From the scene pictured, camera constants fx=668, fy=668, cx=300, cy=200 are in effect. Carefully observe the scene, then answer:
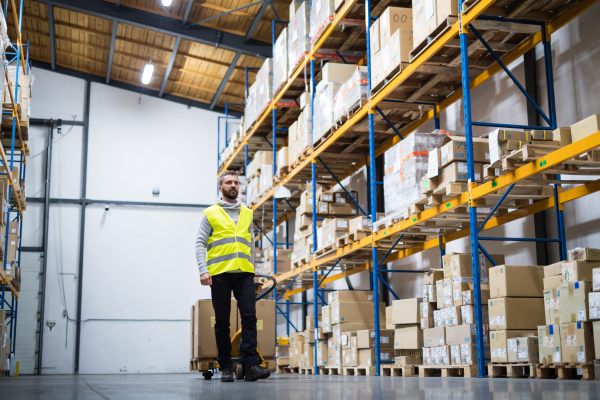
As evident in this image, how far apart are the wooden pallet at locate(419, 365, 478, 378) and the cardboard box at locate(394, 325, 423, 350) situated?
0.39 m

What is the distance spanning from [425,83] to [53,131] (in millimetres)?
13351

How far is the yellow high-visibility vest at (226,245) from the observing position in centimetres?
599

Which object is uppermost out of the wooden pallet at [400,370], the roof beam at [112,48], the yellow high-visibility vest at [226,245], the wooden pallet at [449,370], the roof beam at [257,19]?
the roof beam at [112,48]

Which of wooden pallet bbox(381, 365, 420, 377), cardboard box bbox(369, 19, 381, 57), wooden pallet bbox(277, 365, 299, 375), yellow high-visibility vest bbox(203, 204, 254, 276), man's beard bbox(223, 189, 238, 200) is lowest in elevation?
wooden pallet bbox(277, 365, 299, 375)

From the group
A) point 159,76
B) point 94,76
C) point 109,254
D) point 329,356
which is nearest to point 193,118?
point 159,76

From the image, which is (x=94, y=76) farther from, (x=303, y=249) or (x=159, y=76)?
(x=303, y=249)

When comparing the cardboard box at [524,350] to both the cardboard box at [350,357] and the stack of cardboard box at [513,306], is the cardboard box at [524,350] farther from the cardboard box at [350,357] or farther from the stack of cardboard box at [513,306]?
the cardboard box at [350,357]

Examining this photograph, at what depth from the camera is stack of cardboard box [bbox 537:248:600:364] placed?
16.9 ft

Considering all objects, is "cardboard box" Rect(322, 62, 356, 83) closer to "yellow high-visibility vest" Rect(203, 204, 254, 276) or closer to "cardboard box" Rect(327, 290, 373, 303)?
"cardboard box" Rect(327, 290, 373, 303)

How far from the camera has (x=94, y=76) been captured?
19812mm

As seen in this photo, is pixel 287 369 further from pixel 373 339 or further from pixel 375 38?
pixel 375 38

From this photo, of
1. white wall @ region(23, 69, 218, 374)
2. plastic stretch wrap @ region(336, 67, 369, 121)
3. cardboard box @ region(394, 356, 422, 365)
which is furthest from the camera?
white wall @ region(23, 69, 218, 374)

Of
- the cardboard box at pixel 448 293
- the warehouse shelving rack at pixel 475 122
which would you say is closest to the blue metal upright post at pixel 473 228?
the warehouse shelving rack at pixel 475 122

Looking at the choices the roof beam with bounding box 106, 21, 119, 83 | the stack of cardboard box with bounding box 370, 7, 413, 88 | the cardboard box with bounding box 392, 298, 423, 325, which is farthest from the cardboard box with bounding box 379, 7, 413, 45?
the roof beam with bounding box 106, 21, 119, 83
